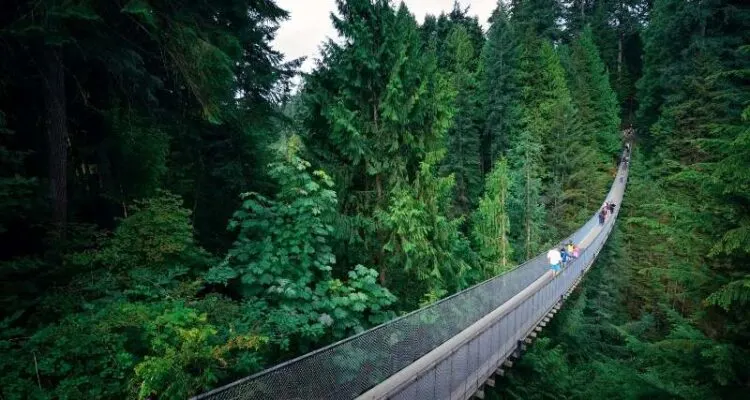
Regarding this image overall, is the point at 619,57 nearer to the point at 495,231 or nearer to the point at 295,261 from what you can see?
the point at 495,231

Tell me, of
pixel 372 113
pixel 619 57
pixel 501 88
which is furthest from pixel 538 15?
pixel 372 113

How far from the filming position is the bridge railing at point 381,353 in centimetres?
431

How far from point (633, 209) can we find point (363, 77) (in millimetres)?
24180

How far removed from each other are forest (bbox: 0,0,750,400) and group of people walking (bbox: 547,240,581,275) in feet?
8.57

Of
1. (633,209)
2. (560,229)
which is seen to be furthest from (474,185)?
(633,209)

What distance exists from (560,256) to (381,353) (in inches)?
400

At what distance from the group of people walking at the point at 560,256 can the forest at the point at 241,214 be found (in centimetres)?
261

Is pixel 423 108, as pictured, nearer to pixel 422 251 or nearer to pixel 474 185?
pixel 422 251

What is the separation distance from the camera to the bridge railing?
431cm

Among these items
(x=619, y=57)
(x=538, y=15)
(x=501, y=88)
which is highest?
(x=538, y=15)

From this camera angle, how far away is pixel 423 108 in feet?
33.2

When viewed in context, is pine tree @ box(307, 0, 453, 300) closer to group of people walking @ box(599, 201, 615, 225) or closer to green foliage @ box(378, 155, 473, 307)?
green foliage @ box(378, 155, 473, 307)

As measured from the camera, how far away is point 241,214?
7.36 m

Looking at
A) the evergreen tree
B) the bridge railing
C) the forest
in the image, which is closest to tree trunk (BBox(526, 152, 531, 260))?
the forest
